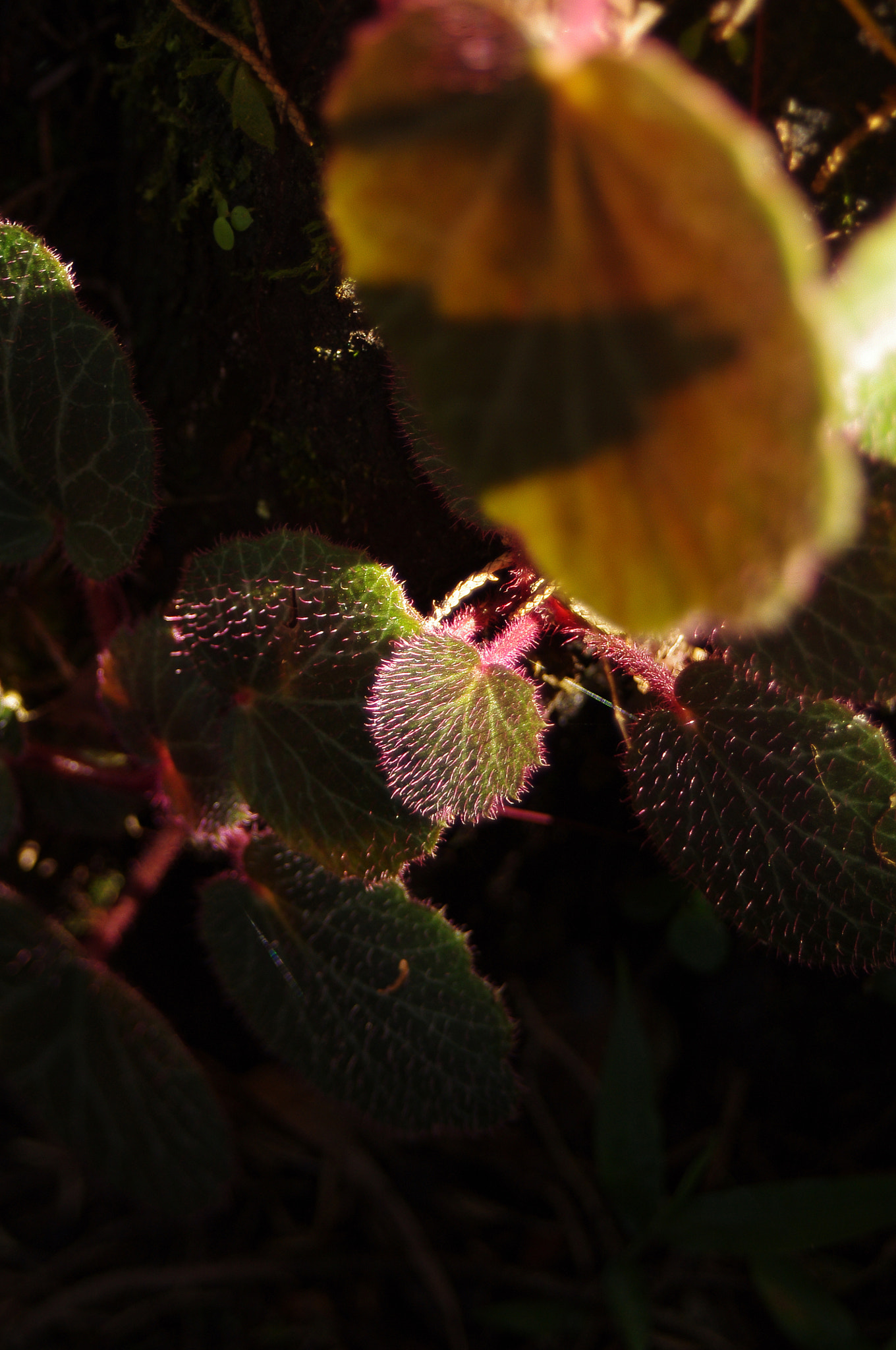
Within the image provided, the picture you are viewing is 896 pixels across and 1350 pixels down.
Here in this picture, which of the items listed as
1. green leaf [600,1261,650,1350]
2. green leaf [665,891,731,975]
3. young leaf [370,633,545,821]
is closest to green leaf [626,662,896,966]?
young leaf [370,633,545,821]

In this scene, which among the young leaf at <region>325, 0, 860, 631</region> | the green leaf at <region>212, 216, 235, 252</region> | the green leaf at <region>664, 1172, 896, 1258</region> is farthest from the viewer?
the green leaf at <region>664, 1172, 896, 1258</region>

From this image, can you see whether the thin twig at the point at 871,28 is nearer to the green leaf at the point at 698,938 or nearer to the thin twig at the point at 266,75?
the thin twig at the point at 266,75

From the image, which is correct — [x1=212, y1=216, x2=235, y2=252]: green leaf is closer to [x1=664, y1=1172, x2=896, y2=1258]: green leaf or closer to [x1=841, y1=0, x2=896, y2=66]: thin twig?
[x1=841, y1=0, x2=896, y2=66]: thin twig

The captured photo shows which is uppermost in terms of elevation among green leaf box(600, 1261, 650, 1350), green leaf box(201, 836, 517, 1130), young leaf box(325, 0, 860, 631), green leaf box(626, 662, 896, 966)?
young leaf box(325, 0, 860, 631)

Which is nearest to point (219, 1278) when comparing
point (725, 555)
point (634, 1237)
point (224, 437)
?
point (634, 1237)

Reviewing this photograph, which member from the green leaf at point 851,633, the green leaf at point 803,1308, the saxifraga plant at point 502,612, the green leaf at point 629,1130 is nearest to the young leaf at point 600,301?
the saxifraga plant at point 502,612

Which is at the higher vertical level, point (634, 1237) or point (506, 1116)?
point (506, 1116)

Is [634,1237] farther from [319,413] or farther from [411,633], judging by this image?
[319,413]

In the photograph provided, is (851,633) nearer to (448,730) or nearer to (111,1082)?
(448,730)
